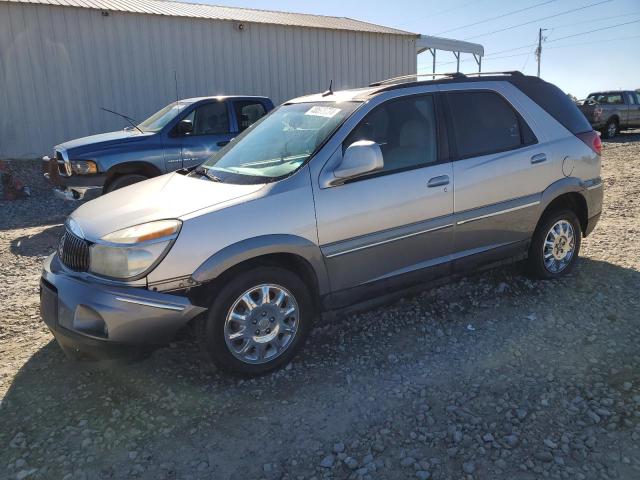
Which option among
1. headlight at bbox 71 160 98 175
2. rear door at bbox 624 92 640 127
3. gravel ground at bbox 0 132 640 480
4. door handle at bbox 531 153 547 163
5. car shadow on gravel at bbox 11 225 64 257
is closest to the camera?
gravel ground at bbox 0 132 640 480

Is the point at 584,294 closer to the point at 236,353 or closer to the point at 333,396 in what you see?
the point at 333,396

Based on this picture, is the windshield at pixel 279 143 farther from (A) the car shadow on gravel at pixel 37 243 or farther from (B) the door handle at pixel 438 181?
(A) the car shadow on gravel at pixel 37 243

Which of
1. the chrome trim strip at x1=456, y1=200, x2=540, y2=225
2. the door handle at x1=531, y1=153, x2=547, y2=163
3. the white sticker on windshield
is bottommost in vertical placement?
the chrome trim strip at x1=456, y1=200, x2=540, y2=225

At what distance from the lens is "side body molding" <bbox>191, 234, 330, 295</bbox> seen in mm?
2892

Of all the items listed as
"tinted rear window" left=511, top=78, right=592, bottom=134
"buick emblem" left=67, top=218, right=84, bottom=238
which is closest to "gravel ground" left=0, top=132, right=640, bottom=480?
"buick emblem" left=67, top=218, right=84, bottom=238

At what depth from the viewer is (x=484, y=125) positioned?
402 cm

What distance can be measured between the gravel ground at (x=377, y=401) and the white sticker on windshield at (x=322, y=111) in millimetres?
1607

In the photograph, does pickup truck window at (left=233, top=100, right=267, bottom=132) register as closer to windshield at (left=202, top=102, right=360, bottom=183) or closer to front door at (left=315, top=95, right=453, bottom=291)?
windshield at (left=202, top=102, right=360, bottom=183)

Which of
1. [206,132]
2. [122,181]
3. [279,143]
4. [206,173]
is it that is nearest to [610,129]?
[206,132]

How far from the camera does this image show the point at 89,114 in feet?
41.5

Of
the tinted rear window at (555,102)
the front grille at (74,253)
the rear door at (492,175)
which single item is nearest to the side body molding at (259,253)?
the front grille at (74,253)

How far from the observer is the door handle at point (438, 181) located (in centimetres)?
363

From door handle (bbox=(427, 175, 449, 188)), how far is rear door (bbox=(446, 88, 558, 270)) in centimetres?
11

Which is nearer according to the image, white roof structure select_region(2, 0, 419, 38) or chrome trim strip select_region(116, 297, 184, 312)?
chrome trim strip select_region(116, 297, 184, 312)
